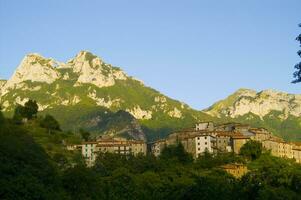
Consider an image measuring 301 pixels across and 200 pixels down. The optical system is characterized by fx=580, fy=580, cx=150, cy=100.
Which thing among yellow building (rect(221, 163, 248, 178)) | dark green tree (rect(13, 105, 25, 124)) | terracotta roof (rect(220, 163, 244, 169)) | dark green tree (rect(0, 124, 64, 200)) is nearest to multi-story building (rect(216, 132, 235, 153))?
yellow building (rect(221, 163, 248, 178))

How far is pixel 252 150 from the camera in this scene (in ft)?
459

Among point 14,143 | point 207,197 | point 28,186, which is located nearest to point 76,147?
point 14,143

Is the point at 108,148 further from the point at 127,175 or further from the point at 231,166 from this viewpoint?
the point at 127,175

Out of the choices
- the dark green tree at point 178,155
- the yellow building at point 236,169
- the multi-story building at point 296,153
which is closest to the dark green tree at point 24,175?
the dark green tree at point 178,155

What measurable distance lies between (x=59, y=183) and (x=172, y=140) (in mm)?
80105

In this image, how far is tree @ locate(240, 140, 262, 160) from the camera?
140m

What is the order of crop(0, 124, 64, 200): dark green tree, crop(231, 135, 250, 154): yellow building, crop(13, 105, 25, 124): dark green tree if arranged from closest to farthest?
crop(0, 124, 64, 200): dark green tree → crop(231, 135, 250, 154): yellow building → crop(13, 105, 25, 124): dark green tree

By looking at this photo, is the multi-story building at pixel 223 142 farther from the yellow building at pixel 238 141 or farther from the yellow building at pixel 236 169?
the yellow building at pixel 236 169

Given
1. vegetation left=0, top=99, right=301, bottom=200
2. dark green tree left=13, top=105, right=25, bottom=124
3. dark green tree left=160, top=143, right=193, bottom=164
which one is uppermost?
dark green tree left=13, top=105, right=25, bottom=124

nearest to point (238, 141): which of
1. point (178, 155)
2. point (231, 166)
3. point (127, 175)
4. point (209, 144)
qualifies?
point (209, 144)

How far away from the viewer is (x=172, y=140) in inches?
6452

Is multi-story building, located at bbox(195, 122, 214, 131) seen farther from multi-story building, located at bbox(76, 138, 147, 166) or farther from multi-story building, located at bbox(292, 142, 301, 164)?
multi-story building, located at bbox(292, 142, 301, 164)

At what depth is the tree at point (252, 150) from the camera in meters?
140

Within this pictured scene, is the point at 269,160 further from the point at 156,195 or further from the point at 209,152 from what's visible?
the point at 156,195
